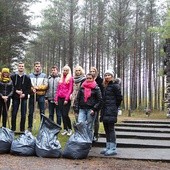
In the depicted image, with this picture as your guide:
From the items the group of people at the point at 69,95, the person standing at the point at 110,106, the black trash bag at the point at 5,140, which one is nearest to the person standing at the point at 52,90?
the group of people at the point at 69,95

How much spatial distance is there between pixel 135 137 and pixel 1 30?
1353 centimetres

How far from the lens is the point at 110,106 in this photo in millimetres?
7184

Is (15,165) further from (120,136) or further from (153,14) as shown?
(153,14)

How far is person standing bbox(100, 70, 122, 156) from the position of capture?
716 cm

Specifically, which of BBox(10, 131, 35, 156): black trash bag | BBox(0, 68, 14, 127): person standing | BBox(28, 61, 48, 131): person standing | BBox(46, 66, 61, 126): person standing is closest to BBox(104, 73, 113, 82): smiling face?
BBox(10, 131, 35, 156): black trash bag

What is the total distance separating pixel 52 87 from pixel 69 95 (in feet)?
2.59

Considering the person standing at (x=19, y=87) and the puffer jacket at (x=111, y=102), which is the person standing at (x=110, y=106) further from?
the person standing at (x=19, y=87)

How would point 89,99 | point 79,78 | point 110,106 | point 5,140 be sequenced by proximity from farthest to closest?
point 79,78 → point 89,99 → point 5,140 → point 110,106

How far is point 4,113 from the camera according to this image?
9.06 metres

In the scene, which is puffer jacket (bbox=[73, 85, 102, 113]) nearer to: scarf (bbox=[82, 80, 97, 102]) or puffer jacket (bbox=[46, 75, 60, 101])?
scarf (bbox=[82, 80, 97, 102])

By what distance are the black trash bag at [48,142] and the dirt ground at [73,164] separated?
0.14 m

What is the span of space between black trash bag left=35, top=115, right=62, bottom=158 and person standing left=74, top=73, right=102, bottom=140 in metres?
0.72

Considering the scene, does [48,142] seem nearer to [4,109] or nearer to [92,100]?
[92,100]

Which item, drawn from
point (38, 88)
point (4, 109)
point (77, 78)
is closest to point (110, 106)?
point (77, 78)
